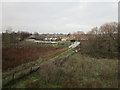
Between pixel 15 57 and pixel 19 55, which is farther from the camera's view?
pixel 19 55

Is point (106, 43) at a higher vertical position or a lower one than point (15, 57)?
higher

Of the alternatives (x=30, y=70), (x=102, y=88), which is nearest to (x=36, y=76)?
(x=30, y=70)

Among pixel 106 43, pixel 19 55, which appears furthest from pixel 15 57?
pixel 106 43

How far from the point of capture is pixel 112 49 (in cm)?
1522

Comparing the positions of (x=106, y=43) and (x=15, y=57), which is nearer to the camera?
(x=15, y=57)

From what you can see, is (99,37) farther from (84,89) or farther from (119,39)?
(84,89)

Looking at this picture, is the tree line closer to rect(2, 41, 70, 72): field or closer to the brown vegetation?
rect(2, 41, 70, 72): field

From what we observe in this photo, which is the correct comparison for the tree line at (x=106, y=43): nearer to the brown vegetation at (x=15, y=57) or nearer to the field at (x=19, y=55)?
the field at (x=19, y=55)

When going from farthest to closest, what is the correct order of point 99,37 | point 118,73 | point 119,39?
1. point 99,37
2. point 119,39
3. point 118,73

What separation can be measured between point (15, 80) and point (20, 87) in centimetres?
72

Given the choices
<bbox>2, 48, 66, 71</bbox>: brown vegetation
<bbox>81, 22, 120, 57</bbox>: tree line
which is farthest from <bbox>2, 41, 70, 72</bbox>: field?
<bbox>81, 22, 120, 57</bbox>: tree line

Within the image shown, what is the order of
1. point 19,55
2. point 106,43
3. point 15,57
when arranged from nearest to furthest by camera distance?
point 15,57 < point 19,55 < point 106,43

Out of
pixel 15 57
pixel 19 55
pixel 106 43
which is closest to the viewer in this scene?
pixel 15 57

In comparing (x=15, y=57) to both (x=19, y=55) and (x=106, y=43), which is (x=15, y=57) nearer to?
(x=19, y=55)
